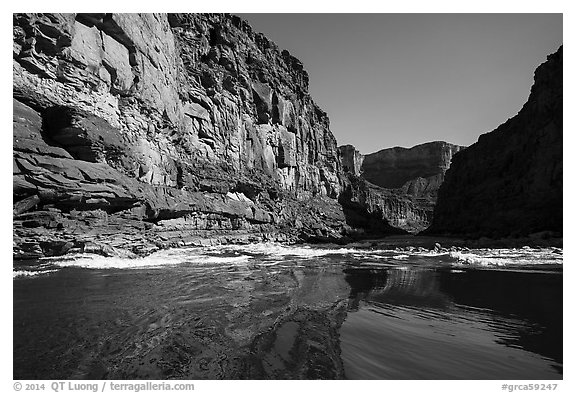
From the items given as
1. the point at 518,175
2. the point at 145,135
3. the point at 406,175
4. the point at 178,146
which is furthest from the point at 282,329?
the point at 406,175

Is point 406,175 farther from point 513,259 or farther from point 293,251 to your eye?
point 513,259

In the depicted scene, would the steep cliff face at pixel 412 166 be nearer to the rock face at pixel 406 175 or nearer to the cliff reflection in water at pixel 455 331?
the rock face at pixel 406 175

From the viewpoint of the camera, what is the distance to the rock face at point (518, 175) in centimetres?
3612

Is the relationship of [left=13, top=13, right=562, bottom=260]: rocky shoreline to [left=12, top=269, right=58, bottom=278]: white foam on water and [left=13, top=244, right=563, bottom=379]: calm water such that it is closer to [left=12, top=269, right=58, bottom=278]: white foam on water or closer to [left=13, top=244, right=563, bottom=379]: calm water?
[left=12, top=269, right=58, bottom=278]: white foam on water

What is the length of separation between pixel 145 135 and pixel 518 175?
162 ft

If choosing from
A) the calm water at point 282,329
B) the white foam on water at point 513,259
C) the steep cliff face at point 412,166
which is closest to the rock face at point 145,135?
the calm water at point 282,329

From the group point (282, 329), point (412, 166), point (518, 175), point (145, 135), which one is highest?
point (412, 166)

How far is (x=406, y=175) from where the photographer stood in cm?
16162

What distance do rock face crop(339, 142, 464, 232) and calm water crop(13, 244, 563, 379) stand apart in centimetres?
10044

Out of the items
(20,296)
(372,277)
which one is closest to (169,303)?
(20,296)

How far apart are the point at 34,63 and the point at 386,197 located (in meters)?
101

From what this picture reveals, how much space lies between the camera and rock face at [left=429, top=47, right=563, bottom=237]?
36125mm

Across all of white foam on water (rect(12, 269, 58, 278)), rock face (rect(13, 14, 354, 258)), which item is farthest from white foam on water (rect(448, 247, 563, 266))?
rock face (rect(13, 14, 354, 258))

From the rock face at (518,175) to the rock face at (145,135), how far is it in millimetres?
25656
